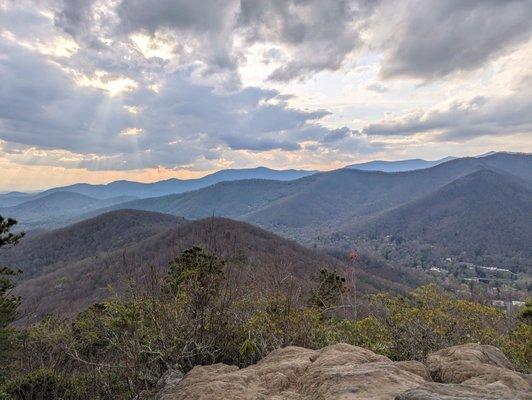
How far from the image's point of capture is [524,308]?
52.9 feet

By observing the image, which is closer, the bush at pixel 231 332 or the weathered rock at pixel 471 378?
the weathered rock at pixel 471 378

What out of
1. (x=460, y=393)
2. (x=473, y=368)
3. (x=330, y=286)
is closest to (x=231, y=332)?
(x=473, y=368)

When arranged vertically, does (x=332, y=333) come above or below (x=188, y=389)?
below

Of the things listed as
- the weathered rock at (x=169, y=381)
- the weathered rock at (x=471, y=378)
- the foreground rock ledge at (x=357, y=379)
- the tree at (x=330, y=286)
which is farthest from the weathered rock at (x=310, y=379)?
the tree at (x=330, y=286)

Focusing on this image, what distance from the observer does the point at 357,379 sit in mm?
6977

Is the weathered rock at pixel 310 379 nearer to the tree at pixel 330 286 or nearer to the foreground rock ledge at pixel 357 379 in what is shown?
the foreground rock ledge at pixel 357 379

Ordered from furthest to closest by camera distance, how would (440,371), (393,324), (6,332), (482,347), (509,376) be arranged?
1. (6,332)
2. (393,324)
3. (482,347)
4. (440,371)
5. (509,376)

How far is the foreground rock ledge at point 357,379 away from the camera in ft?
21.2

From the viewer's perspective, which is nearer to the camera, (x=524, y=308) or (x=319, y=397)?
(x=319, y=397)

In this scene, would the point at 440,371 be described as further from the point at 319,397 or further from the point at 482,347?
the point at 319,397

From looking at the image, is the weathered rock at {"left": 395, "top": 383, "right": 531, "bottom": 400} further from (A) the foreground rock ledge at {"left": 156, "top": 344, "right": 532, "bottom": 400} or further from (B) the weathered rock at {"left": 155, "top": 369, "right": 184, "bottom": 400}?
(B) the weathered rock at {"left": 155, "top": 369, "right": 184, "bottom": 400}

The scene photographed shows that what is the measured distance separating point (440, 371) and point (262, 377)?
4.06 meters

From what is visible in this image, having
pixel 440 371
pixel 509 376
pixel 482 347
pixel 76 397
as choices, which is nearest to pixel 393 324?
pixel 482 347

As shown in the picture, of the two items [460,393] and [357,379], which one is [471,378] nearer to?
[460,393]
